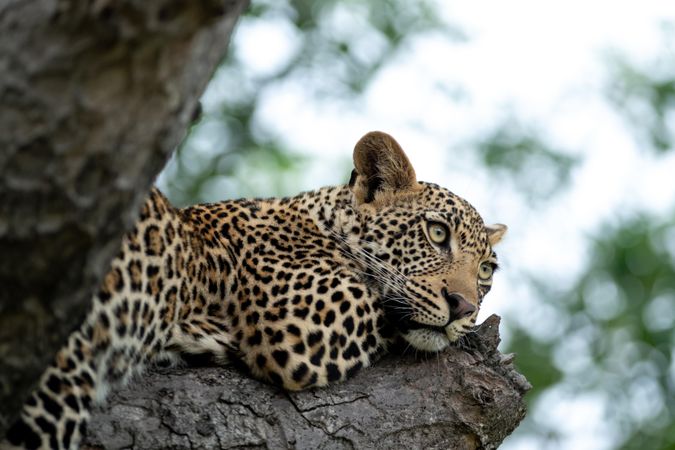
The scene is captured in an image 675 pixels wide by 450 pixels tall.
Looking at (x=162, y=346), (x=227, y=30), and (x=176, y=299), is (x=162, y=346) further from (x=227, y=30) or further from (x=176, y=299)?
(x=227, y=30)

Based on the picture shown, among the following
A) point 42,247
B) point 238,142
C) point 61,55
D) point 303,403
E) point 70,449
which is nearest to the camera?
point 61,55

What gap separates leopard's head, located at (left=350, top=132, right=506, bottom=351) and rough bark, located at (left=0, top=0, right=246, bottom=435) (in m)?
4.07

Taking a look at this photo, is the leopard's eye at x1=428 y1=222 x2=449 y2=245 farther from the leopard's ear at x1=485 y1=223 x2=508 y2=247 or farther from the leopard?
the leopard's ear at x1=485 y1=223 x2=508 y2=247

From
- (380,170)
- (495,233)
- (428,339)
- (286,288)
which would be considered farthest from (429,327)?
(495,233)

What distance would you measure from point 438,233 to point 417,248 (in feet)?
0.95

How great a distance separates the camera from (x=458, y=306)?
317 inches

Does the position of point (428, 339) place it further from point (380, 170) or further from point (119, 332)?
point (119, 332)

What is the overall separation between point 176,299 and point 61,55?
152 inches

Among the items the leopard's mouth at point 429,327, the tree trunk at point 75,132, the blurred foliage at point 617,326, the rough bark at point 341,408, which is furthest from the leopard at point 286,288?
the blurred foliage at point 617,326

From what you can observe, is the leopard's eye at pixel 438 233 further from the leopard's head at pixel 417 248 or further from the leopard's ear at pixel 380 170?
the leopard's ear at pixel 380 170

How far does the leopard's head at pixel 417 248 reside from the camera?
26.2ft

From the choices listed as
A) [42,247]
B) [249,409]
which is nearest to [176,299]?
[249,409]

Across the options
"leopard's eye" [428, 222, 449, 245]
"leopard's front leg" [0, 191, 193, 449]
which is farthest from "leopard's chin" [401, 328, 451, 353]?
"leopard's front leg" [0, 191, 193, 449]

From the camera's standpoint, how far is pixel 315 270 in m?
8.12
